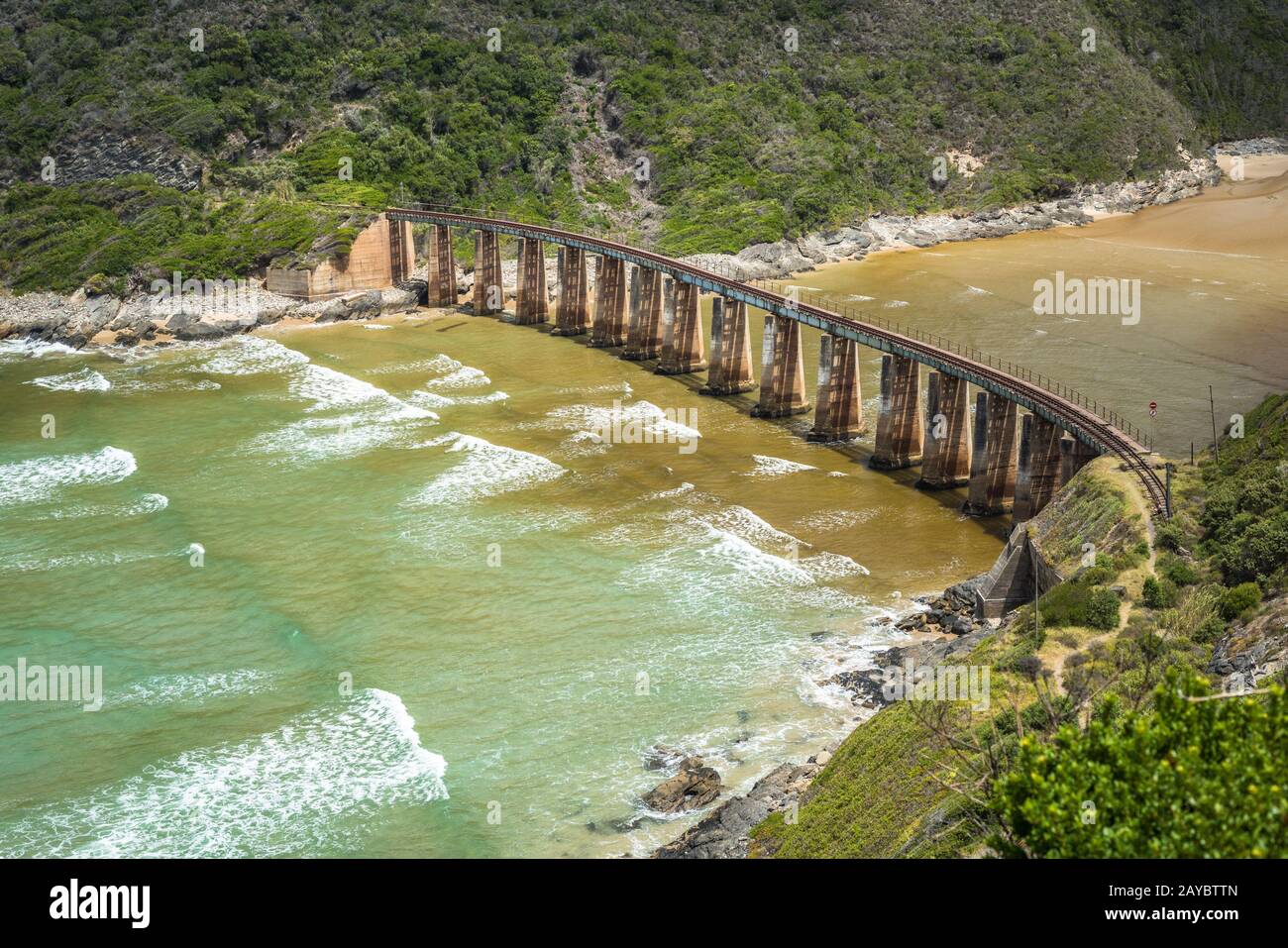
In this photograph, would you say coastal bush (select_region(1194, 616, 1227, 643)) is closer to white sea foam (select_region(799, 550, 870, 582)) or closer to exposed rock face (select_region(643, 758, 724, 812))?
exposed rock face (select_region(643, 758, 724, 812))

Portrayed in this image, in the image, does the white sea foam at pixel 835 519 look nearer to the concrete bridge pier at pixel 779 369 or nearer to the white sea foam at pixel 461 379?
the concrete bridge pier at pixel 779 369

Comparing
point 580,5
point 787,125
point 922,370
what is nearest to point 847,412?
point 922,370

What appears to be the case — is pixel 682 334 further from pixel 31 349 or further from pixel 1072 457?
pixel 31 349

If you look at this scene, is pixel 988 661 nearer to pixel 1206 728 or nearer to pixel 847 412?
pixel 1206 728

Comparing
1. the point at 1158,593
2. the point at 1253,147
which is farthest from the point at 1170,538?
the point at 1253,147

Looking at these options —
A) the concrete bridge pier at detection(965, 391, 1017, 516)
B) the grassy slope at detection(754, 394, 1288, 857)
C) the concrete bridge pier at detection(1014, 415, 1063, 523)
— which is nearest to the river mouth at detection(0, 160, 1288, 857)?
the concrete bridge pier at detection(965, 391, 1017, 516)

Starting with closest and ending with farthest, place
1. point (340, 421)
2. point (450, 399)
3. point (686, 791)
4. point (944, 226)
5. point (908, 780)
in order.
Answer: point (908, 780)
point (686, 791)
point (340, 421)
point (450, 399)
point (944, 226)
